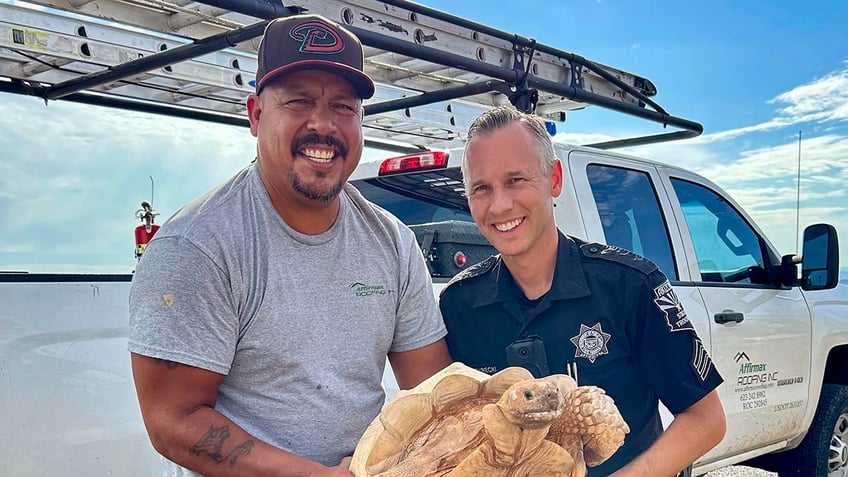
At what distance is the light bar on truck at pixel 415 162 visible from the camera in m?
3.59

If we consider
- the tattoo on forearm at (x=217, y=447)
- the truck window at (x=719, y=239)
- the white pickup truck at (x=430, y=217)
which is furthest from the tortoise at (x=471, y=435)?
the truck window at (x=719, y=239)

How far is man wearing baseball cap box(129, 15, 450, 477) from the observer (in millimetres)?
1682

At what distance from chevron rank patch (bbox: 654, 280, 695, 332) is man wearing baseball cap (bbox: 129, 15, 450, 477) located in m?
0.67

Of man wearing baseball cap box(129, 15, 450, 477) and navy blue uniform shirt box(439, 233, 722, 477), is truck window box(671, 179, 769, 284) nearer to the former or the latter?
navy blue uniform shirt box(439, 233, 722, 477)

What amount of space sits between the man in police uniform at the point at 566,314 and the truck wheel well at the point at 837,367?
3.73m

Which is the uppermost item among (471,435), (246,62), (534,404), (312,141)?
(246,62)

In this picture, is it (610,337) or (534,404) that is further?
(610,337)

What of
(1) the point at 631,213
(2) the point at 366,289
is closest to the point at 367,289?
(2) the point at 366,289

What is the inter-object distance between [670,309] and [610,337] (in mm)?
179

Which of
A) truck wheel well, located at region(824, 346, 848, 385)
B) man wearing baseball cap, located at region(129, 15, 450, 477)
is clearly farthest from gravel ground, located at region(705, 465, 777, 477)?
man wearing baseball cap, located at region(129, 15, 450, 477)

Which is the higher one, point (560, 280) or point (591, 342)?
point (560, 280)

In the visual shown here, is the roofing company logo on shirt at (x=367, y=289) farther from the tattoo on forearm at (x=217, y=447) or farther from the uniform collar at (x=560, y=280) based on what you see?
the tattoo on forearm at (x=217, y=447)

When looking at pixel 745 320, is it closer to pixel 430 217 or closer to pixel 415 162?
pixel 430 217

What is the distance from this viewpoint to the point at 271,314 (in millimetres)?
1811
